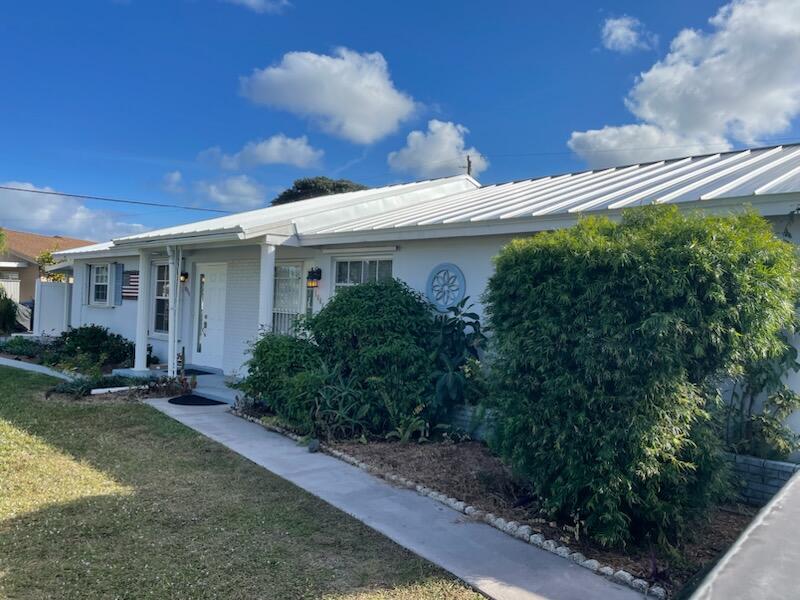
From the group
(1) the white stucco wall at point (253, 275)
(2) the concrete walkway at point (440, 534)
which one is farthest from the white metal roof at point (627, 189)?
(2) the concrete walkway at point (440, 534)

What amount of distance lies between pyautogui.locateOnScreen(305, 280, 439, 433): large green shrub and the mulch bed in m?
0.60

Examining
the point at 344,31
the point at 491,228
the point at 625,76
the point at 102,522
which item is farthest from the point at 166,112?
the point at 102,522

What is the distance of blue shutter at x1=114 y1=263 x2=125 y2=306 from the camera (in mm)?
15703

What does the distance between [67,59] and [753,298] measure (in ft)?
59.5

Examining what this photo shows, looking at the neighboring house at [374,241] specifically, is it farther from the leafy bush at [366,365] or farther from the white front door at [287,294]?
the leafy bush at [366,365]

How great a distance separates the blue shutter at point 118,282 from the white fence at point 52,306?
4613 millimetres

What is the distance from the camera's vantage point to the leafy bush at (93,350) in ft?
42.6

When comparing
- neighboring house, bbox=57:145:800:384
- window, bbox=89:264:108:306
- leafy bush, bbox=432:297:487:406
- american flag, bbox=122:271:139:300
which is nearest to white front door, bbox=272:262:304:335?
neighboring house, bbox=57:145:800:384

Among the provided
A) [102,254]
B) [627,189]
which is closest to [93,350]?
[102,254]

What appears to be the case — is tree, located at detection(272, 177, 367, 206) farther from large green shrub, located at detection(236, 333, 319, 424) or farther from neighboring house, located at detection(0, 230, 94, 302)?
large green shrub, located at detection(236, 333, 319, 424)

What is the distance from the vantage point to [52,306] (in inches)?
756

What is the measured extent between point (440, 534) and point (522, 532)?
26.8 inches

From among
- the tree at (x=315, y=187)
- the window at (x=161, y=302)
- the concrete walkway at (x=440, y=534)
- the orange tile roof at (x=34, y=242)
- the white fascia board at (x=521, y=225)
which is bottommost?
the concrete walkway at (x=440, y=534)

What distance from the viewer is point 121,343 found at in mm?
13914
